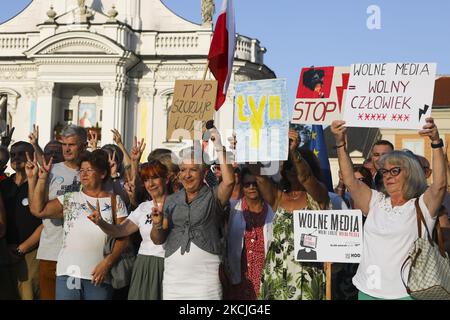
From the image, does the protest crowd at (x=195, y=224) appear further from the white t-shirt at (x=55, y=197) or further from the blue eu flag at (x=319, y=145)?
the blue eu flag at (x=319, y=145)

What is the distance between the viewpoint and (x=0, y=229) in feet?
19.7

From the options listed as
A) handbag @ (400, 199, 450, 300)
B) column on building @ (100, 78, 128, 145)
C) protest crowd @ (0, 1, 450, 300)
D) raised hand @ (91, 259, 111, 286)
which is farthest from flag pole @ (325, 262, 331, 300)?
column on building @ (100, 78, 128, 145)

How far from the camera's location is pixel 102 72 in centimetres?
3083

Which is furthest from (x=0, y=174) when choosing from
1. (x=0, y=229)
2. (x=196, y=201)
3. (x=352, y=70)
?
(x=352, y=70)

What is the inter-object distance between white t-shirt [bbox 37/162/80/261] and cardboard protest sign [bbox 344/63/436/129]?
257cm

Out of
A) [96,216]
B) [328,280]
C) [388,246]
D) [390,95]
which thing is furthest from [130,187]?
[388,246]

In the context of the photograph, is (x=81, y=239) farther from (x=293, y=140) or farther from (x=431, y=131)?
(x=431, y=131)

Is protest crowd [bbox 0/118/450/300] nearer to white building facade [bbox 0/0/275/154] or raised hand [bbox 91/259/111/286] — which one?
raised hand [bbox 91/259/111/286]

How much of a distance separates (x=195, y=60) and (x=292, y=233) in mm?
26649

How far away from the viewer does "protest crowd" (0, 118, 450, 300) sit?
4.75 meters

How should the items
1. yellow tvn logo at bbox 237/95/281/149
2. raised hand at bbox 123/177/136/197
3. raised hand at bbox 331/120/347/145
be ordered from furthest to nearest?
raised hand at bbox 123/177/136/197 → yellow tvn logo at bbox 237/95/281/149 → raised hand at bbox 331/120/347/145

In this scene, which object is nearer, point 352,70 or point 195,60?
point 352,70

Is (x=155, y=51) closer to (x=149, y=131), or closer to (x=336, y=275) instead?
(x=149, y=131)
